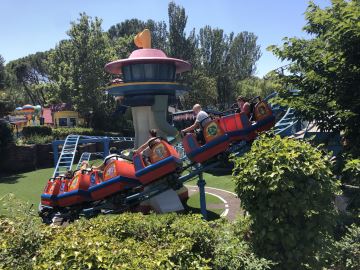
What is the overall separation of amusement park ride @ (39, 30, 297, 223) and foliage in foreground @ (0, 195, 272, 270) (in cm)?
415

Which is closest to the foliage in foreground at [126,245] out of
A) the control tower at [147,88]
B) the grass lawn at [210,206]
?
the grass lawn at [210,206]

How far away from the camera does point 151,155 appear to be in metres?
8.74

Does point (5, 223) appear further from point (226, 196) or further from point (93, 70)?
point (93, 70)

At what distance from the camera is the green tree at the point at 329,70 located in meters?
5.04

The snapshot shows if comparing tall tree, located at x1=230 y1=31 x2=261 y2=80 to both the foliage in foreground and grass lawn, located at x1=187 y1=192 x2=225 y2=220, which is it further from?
the foliage in foreground

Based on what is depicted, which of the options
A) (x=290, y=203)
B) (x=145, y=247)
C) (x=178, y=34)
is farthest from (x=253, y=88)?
(x=145, y=247)

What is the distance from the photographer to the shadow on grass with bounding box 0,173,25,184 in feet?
56.7

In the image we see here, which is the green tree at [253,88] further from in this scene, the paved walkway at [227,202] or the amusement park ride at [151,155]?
the amusement park ride at [151,155]

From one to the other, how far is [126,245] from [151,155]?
17.4 feet

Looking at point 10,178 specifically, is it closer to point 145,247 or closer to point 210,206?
point 210,206

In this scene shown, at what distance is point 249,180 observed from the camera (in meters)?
4.06

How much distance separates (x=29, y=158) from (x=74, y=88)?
9.79 m

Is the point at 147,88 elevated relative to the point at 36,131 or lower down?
elevated

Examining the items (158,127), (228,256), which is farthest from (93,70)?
(228,256)
